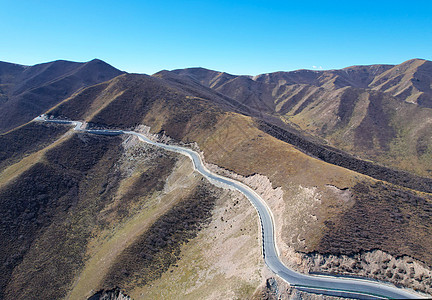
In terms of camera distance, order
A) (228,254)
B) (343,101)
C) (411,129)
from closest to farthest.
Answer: (228,254) < (411,129) < (343,101)

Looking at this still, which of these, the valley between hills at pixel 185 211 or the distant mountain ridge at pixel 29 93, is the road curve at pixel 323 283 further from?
the distant mountain ridge at pixel 29 93

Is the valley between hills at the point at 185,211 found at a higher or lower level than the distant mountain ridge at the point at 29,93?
lower

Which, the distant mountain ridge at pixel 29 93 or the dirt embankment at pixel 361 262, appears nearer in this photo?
the dirt embankment at pixel 361 262

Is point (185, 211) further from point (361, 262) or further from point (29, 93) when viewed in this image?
point (29, 93)

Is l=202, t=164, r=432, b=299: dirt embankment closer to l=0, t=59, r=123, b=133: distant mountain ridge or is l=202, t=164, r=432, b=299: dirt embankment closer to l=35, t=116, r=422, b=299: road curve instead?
l=35, t=116, r=422, b=299: road curve

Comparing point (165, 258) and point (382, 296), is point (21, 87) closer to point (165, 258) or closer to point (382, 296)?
point (165, 258)

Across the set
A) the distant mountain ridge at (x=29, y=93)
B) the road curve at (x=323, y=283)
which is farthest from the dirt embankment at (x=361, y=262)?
the distant mountain ridge at (x=29, y=93)

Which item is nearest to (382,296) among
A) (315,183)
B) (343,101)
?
(315,183)

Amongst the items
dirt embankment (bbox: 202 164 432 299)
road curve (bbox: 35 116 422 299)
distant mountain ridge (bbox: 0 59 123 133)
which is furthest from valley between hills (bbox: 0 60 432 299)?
distant mountain ridge (bbox: 0 59 123 133)
